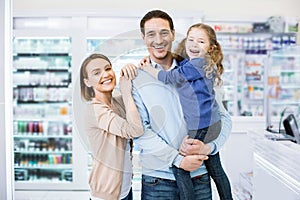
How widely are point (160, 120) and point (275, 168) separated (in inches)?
37.4

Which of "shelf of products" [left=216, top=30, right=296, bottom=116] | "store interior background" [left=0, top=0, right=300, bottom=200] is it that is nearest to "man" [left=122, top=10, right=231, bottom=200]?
"store interior background" [left=0, top=0, right=300, bottom=200]

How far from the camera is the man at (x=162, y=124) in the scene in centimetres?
168

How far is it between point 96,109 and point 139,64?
30 centimetres

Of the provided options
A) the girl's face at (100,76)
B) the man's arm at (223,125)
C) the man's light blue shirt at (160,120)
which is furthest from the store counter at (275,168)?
the girl's face at (100,76)

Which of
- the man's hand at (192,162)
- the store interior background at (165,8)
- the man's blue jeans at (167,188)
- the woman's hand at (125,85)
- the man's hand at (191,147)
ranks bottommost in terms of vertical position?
the man's blue jeans at (167,188)

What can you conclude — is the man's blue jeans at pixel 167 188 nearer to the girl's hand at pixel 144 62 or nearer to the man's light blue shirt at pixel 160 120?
the man's light blue shirt at pixel 160 120

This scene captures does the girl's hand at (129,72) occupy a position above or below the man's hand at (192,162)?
above

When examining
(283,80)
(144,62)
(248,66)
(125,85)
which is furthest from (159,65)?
(283,80)

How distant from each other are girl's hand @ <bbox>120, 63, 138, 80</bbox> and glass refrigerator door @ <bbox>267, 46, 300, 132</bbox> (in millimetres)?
3212

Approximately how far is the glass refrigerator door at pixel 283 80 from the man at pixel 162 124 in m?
3.08

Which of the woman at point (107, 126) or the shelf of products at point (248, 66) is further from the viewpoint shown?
the shelf of products at point (248, 66)

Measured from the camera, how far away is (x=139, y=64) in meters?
1.71

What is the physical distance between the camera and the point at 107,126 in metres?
1.70

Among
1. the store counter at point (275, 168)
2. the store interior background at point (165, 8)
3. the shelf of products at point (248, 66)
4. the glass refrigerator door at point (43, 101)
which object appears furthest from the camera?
the shelf of products at point (248, 66)
